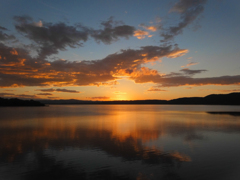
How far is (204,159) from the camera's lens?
523 inches

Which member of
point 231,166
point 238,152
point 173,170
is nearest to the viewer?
point 173,170

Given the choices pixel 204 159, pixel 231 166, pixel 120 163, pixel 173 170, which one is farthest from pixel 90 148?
pixel 231 166

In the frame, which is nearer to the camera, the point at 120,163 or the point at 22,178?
the point at 22,178

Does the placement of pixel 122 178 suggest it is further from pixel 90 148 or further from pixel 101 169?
pixel 90 148

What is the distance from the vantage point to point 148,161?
12594 millimetres

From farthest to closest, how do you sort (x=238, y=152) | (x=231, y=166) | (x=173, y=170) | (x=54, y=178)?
1. (x=238, y=152)
2. (x=231, y=166)
3. (x=173, y=170)
4. (x=54, y=178)

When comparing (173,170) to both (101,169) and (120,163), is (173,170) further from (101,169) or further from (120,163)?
(101,169)

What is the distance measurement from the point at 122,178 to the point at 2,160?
9148mm

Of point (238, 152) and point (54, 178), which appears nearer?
point (54, 178)

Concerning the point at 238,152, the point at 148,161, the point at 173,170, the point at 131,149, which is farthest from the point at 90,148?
the point at 238,152

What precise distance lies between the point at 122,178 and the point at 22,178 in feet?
18.1

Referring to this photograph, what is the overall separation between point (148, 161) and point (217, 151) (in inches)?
294

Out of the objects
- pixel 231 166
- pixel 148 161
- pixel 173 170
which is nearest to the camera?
pixel 173 170

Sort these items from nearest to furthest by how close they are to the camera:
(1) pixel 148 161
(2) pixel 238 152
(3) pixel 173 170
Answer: (3) pixel 173 170 → (1) pixel 148 161 → (2) pixel 238 152
